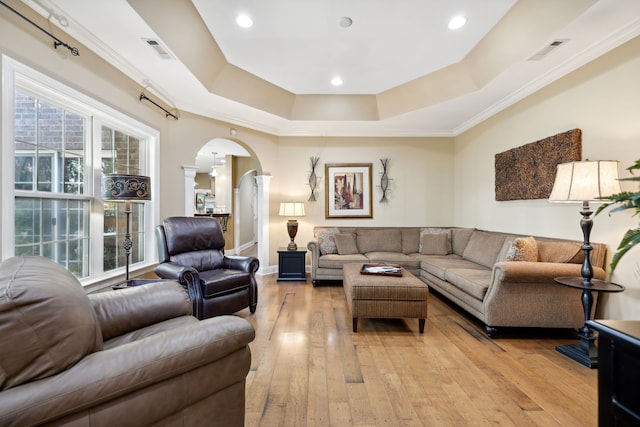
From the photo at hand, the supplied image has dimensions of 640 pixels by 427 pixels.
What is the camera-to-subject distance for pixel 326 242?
194 inches

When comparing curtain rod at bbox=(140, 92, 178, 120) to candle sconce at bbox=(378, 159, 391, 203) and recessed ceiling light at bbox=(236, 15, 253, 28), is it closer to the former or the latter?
recessed ceiling light at bbox=(236, 15, 253, 28)

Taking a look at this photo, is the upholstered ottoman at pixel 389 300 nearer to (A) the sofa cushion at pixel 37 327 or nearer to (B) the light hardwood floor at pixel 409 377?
(B) the light hardwood floor at pixel 409 377

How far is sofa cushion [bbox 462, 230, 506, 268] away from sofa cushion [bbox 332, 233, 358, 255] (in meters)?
1.69

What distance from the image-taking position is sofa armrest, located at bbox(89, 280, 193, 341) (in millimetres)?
1528

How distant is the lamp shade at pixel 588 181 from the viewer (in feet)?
7.23

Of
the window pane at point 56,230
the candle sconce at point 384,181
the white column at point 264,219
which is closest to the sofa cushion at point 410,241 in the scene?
the candle sconce at point 384,181

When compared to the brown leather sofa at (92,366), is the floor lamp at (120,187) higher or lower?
higher

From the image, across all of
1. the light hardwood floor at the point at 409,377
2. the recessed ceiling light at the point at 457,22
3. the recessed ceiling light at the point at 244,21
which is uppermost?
the recessed ceiling light at the point at 244,21

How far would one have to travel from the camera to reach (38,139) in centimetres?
223

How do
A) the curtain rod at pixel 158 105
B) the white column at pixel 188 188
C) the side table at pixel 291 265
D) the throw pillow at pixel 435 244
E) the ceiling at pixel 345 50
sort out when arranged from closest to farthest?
1. the ceiling at pixel 345 50
2. the curtain rod at pixel 158 105
3. the white column at pixel 188 188
4. the throw pillow at pixel 435 244
5. the side table at pixel 291 265

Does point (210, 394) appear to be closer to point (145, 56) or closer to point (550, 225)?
point (145, 56)

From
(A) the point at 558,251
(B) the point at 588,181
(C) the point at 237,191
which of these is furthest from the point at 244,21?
(C) the point at 237,191

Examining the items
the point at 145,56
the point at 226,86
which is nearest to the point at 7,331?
the point at 145,56

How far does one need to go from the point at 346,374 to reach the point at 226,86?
3.53 meters
